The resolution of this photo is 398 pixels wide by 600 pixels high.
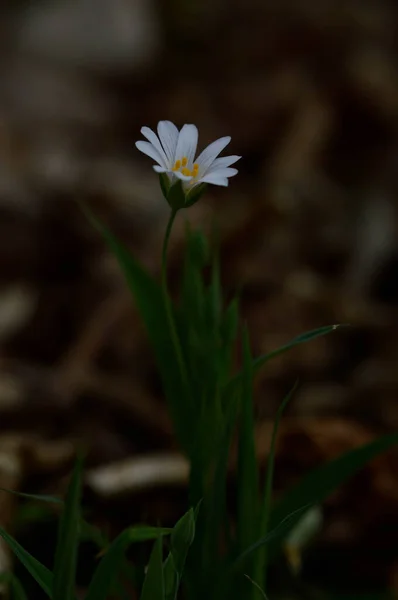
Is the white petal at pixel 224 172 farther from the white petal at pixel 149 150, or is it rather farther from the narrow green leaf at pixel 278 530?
the narrow green leaf at pixel 278 530

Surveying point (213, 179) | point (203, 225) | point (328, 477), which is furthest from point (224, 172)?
point (203, 225)

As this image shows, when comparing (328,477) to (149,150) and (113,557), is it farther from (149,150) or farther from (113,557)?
(149,150)

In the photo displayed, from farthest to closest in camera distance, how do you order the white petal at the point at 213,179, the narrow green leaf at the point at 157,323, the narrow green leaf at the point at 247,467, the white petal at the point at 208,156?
the narrow green leaf at the point at 157,323
the narrow green leaf at the point at 247,467
the white petal at the point at 208,156
the white petal at the point at 213,179

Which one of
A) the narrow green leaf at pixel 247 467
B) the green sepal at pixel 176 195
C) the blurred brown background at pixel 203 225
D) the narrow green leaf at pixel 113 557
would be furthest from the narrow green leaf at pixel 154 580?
the blurred brown background at pixel 203 225

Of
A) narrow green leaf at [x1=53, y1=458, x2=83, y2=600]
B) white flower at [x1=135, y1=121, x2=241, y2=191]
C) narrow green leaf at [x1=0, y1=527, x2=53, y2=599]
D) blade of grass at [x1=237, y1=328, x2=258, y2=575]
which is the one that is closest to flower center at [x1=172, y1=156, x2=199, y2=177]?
white flower at [x1=135, y1=121, x2=241, y2=191]

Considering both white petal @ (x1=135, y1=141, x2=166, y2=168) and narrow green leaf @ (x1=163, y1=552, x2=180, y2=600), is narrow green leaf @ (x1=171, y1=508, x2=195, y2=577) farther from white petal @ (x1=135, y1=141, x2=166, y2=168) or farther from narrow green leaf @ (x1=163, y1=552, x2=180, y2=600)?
white petal @ (x1=135, y1=141, x2=166, y2=168)

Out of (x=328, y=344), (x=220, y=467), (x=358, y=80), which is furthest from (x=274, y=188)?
(x=220, y=467)
